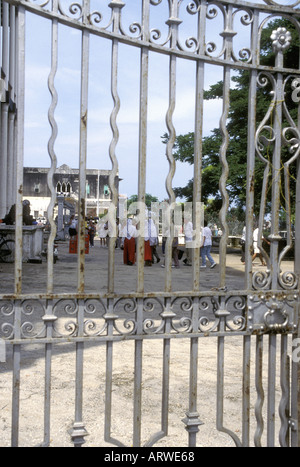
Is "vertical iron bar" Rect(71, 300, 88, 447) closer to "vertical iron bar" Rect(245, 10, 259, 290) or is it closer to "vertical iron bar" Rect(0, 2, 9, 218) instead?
"vertical iron bar" Rect(245, 10, 259, 290)

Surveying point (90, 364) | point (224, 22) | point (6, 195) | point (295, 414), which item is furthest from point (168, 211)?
point (6, 195)

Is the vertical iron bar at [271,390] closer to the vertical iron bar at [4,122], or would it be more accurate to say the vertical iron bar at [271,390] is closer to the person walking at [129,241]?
the person walking at [129,241]

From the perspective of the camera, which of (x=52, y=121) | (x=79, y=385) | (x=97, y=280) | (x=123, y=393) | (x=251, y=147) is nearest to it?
(x=52, y=121)

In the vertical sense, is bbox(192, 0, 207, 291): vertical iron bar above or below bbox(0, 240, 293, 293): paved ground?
above

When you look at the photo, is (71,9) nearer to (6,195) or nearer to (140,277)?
(140,277)

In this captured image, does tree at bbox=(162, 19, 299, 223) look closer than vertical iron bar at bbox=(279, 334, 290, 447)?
No

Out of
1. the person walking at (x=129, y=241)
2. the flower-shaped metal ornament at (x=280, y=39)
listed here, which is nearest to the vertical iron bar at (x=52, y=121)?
the flower-shaped metal ornament at (x=280, y=39)

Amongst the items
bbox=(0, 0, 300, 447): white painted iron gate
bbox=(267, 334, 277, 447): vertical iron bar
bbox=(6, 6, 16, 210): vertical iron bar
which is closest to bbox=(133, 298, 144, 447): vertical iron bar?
bbox=(0, 0, 300, 447): white painted iron gate

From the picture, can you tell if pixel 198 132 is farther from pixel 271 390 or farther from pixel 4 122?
pixel 4 122

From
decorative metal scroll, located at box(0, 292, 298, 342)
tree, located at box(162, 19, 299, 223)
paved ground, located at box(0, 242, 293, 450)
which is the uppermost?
tree, located at box(162, 19, 299, 223)

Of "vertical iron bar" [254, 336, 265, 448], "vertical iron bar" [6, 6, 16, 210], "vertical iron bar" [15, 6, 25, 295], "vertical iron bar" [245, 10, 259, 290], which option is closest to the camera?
"vertical iron bar" [15, 6, 25, 295]

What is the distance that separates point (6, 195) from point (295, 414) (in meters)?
26.1

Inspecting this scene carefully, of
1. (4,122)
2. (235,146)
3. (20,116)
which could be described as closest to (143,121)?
(20,116)

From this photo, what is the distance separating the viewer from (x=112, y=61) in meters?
2.61
